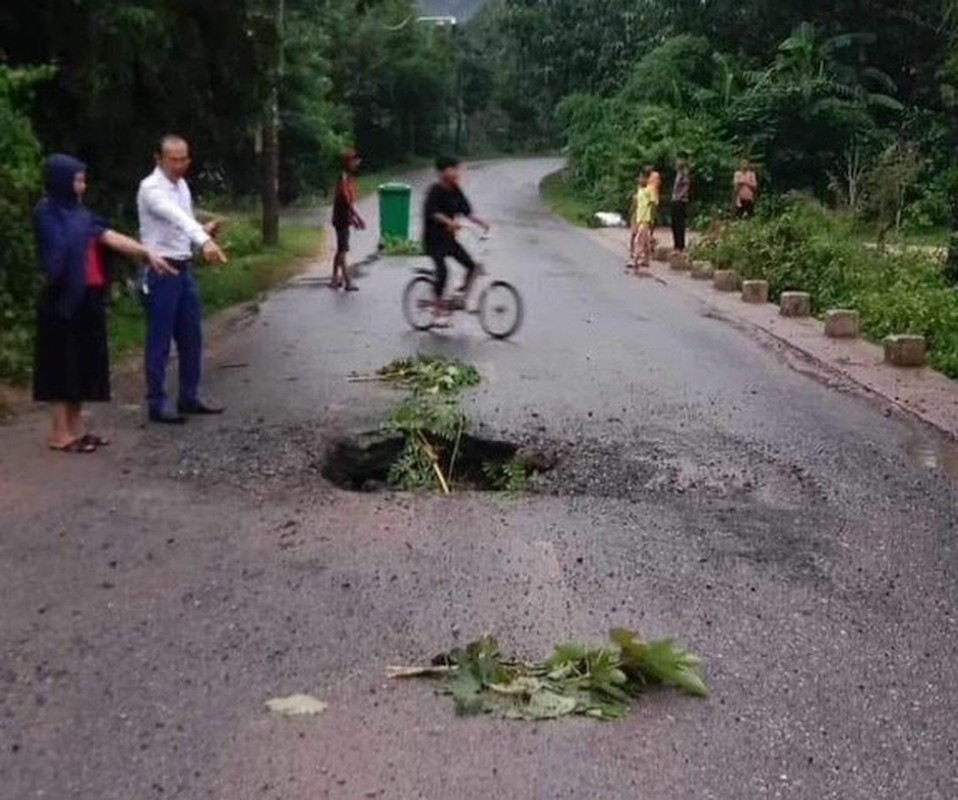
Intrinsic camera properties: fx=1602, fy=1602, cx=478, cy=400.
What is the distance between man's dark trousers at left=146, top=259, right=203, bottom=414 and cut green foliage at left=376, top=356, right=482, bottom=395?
1.77 meters

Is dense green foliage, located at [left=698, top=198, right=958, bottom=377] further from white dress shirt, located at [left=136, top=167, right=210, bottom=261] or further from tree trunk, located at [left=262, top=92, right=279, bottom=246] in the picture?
tree trunk, located at [left=262, top=92, right=279, bottom=246]

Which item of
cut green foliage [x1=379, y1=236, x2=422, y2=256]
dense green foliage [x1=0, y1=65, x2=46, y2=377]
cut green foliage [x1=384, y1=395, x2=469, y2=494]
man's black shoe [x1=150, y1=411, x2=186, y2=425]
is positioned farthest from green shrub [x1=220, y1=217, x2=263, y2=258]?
cut green foliage [x1=384, y1=395, x2=469, y2=494]

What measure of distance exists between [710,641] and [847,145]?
33.2 meters

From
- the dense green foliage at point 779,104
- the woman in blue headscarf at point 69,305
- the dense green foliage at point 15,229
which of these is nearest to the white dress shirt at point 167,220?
the woman in blue headscarf at point 69,305

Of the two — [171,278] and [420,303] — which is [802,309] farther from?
[171,278]

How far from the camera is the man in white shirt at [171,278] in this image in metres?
10.0

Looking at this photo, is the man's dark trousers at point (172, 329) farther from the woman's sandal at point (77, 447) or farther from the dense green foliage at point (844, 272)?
the dense green foliage at point (844, 272)

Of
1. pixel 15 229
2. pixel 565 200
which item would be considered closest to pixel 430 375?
pixel 15 229

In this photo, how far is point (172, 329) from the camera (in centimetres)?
1030

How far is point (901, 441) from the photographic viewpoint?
34.1 ft

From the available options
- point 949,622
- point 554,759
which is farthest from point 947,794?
point 949,622

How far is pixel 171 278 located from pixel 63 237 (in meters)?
1.21

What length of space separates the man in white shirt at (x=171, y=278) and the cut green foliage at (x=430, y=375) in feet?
5.93

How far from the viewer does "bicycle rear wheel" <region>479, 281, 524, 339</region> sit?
1527 cm
